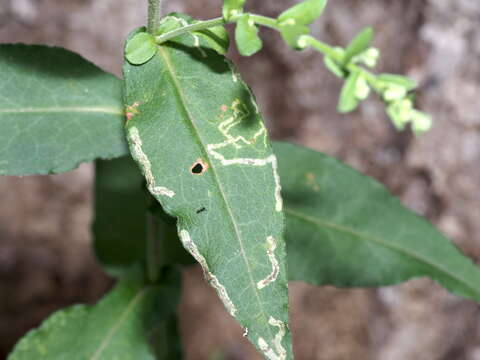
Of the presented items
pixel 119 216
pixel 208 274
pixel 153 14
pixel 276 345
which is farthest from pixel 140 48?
pixel 119 216

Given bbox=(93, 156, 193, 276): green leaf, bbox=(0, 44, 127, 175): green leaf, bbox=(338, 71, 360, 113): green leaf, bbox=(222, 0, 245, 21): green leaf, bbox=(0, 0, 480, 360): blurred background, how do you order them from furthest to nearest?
bbox=(0, 0, 480, 360): blurred background < bbox=(93, 156, 193, 276): green leaf < bbox=(0, 44, 127, 175): green leaf < bbox=(338, 71, 360, 113): green leaf < bbox=(222, 0, 245, 21): green leaf

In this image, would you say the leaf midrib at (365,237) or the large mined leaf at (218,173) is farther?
the leaf midrib at (365,237)

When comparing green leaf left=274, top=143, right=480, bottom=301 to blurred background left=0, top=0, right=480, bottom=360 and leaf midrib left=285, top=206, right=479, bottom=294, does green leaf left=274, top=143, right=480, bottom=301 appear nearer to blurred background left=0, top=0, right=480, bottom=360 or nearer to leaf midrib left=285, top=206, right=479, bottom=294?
leaf midrib left=285, top=206, right=479, bottom=294

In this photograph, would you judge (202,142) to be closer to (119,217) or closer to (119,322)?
(119,322)

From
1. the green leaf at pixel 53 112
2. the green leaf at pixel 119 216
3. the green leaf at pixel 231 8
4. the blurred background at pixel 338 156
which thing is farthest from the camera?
the blurred background at pixel 338 156

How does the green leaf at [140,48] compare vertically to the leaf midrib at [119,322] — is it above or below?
above

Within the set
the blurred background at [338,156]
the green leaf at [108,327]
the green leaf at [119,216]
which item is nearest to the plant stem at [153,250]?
the green leaf at [108,327]

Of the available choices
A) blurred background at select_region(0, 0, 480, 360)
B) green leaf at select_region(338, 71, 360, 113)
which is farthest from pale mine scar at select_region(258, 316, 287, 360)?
blurred background at select_region(0, 0, 480, 360)

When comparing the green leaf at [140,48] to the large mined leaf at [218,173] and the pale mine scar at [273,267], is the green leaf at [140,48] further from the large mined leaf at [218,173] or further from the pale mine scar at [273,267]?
the pale mine scar at [273,267]

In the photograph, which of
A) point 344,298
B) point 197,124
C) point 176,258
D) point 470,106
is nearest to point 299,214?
point 176,258
